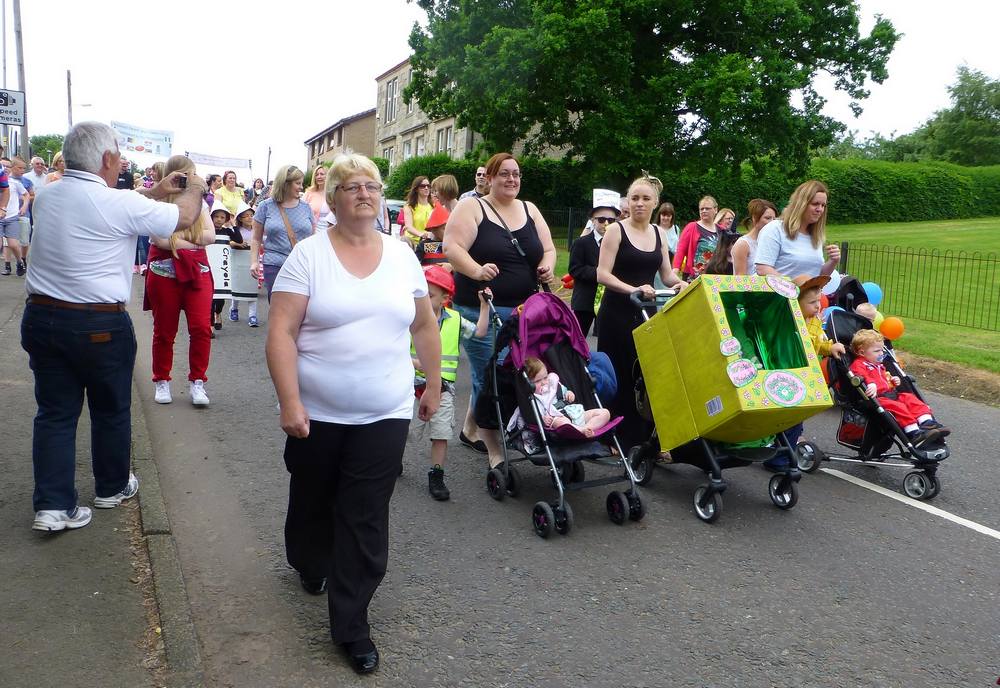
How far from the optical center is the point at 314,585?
3.99 meters

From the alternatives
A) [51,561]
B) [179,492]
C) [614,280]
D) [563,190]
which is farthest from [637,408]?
[563,190]

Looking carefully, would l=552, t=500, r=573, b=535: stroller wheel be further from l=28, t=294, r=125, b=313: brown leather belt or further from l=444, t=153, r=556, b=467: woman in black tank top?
l=28, t=294, r=125, b=313: brown leather belt

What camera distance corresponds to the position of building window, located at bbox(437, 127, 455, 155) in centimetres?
5222

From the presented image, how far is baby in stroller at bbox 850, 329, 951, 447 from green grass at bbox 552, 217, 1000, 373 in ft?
16.6

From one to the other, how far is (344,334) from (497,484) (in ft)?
8.04

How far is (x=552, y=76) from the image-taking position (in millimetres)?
28234

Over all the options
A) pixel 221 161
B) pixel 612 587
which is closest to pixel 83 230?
pixel 612 587

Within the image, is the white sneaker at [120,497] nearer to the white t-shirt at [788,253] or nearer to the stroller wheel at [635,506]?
the stroller wheel at [635,506]

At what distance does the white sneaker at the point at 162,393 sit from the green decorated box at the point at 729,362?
4.09 m

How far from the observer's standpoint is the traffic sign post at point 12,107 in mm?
20062

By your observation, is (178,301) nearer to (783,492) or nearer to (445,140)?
(783,492)

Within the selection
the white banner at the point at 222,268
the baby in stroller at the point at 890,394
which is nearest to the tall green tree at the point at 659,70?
the white banner at the point at 222,268

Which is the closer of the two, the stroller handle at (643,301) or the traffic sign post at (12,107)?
the stroller handle at (643,301)

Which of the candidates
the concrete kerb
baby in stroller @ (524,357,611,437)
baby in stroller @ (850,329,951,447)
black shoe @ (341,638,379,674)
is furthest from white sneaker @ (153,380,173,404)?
baby in stroller @ (850,329,951,447)
